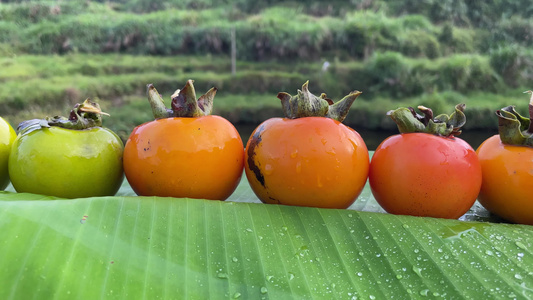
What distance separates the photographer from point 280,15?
1271 centimetres

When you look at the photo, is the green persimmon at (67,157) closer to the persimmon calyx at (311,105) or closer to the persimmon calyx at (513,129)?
the persimmon calyx at (311,105)

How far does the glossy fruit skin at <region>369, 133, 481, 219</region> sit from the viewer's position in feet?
2.93

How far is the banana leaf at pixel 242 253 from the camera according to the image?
2.05ft

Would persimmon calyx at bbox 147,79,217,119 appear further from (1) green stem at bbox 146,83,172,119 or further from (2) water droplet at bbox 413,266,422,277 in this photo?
(2) water droplet at bbox 413,266,422,277

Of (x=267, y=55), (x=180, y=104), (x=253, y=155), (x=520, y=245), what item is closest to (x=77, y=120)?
(x=180, y=104)

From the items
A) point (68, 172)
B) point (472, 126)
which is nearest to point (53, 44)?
point (472, 126)

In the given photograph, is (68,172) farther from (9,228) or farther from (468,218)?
(468,218)

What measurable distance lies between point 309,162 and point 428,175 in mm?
269

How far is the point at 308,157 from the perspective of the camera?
87cm

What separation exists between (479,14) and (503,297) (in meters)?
14.1

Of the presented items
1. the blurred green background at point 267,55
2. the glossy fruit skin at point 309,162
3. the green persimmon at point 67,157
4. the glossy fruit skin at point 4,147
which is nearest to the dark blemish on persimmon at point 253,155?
the glossy fruit skin at point 309,162

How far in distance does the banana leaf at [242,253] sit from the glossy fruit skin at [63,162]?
0.34ft

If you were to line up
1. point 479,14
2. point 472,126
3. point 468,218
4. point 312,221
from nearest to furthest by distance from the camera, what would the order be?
1. point 312,221
2. point 468,218
3. point 472,126
4. point 479,14

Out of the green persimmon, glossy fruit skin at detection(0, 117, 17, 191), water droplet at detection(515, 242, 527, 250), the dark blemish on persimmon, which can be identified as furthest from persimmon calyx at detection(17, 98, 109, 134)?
water droplet at detection(515, 242, 527, 250)
